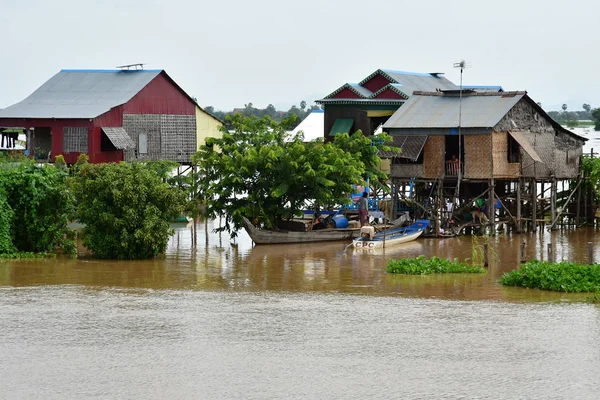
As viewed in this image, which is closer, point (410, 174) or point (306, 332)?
point (306, 332)

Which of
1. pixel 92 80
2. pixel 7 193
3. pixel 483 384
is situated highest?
pixel 92 80

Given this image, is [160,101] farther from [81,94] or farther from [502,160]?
[502,160]

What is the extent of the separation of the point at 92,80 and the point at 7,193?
17523mm

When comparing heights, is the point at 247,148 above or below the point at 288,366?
above

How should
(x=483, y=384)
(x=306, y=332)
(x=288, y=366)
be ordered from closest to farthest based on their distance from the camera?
(x=483, y=384) < (x=288, y=366) < (x=306, y=332)

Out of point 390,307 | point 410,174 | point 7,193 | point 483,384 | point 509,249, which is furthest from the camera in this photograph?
point 410,174

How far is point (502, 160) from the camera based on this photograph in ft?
109

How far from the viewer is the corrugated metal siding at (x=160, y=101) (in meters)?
42.0

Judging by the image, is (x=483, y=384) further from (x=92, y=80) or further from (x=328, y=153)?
(x=92, y=80)

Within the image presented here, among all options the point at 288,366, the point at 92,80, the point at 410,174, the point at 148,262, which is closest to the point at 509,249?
the point at 410,174

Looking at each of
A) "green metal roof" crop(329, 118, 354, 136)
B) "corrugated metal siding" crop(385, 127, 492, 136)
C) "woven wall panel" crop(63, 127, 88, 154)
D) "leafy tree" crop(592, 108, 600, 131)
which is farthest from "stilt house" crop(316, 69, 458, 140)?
"leafy tree" crop(592, 108, 600, 131)

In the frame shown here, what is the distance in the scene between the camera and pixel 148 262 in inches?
1064

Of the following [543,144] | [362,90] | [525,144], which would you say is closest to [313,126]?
[362,90]

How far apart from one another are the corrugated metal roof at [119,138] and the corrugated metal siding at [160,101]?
1018 millimetres
